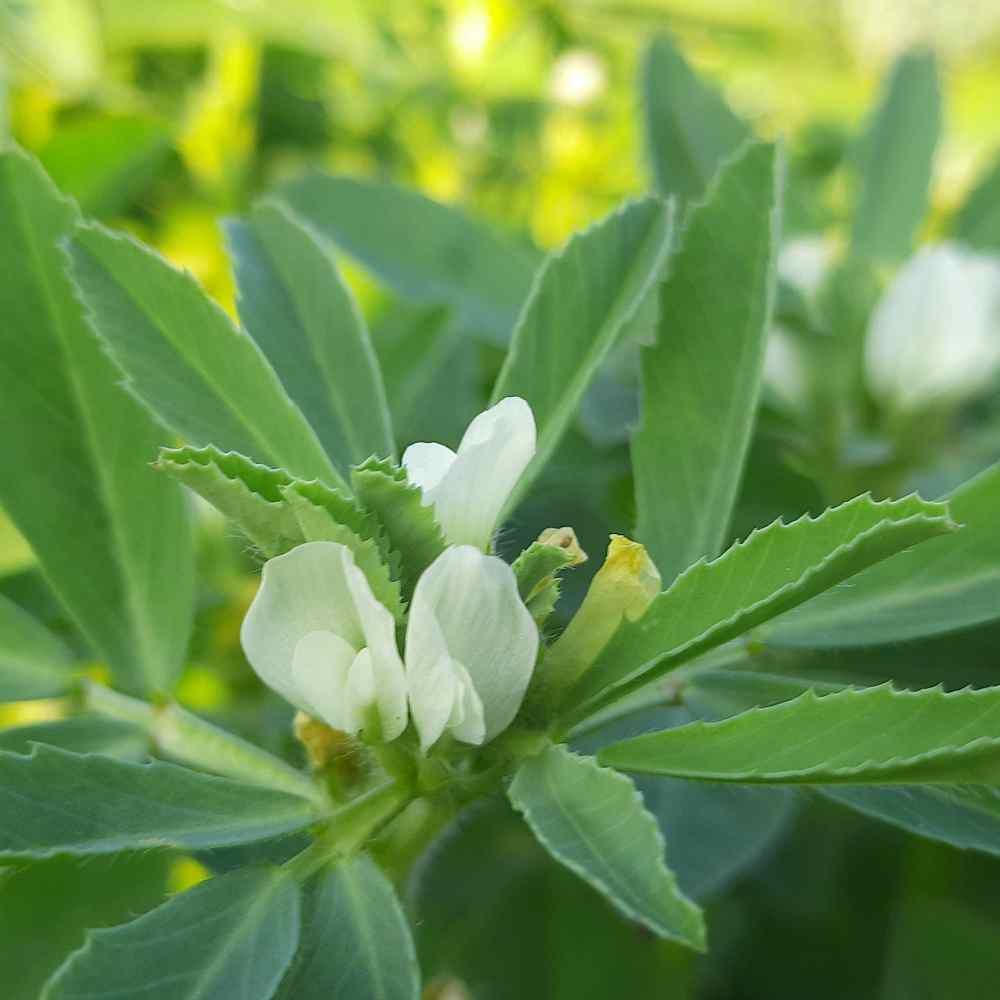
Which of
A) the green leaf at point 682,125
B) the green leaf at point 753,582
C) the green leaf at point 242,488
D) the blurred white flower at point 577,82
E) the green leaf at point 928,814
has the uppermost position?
the blurred white flower at point 577,82

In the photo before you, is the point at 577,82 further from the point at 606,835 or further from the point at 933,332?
the point at 606,835

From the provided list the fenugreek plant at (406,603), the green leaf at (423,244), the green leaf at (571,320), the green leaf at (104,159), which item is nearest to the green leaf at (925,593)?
the fenugreek plant at (406,603)

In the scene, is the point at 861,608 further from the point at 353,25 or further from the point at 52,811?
the point at 353,25

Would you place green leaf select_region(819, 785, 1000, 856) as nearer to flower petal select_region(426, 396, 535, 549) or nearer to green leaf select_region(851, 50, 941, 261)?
flower petal select_region(426, 396, 535, 549)

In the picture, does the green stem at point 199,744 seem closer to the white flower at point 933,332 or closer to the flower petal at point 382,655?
the flower petal at point 382,655

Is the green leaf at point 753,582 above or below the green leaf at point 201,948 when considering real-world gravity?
above

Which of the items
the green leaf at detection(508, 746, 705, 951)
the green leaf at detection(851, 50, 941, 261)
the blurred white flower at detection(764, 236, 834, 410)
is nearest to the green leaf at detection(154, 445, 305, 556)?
the green leaf at detection(508, 746, 705, 951)
